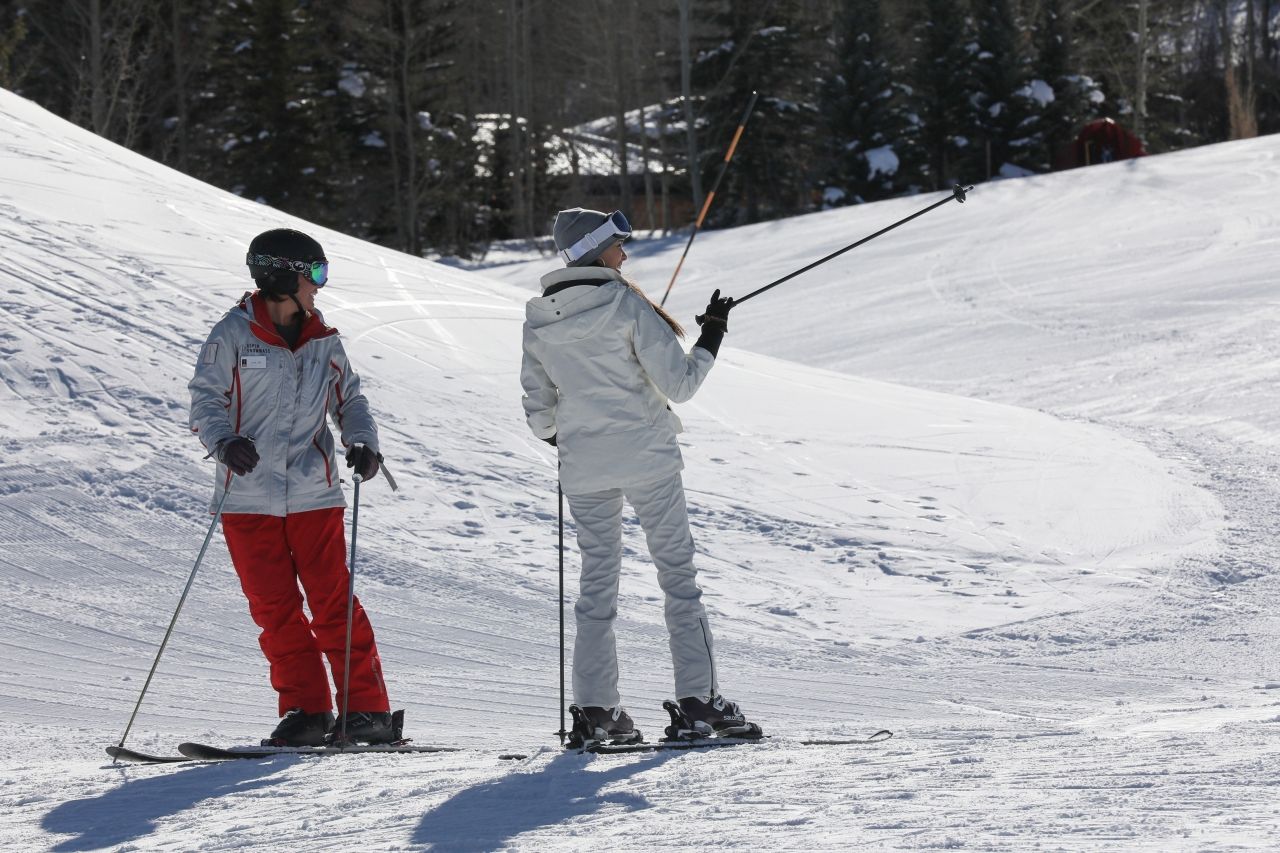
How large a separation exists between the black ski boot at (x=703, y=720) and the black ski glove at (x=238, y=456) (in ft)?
4.64

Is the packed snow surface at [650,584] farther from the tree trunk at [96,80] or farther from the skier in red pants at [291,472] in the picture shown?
the tree trunk at [96,80]

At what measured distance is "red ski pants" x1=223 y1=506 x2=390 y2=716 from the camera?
4152 mm

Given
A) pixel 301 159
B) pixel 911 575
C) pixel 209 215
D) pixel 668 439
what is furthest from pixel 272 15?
pixel 668 439

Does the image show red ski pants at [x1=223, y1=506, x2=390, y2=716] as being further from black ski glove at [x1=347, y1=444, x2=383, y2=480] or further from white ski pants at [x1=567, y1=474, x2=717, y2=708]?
white ski pants at [x1=567, y1=474, x2=717, y2=708]

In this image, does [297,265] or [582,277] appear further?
[297,265]

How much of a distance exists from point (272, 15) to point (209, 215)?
2532cm

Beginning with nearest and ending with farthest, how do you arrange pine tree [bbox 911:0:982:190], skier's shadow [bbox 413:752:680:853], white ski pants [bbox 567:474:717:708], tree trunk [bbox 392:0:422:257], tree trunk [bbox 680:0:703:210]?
1. skier's shadow [bbox 413:752:680:853]
2. white ski pants [bbox 567:474:717:708]
3. tree trunk [bbox 680:0:703:210]
4. tree trunk [bbox 392:0:422:257]
5. pine tree [bbox 911:0:982:190]

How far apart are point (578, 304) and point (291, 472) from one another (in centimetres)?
101

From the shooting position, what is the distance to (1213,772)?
3.25 meters

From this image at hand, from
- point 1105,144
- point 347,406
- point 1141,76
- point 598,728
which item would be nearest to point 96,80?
point 1105,144

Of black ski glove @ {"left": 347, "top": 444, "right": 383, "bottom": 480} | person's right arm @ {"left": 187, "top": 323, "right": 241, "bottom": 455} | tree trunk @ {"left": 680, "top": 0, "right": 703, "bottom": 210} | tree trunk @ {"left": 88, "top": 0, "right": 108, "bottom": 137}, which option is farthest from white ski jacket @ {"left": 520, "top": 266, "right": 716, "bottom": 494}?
tree trunk @ {"left": 680, "top": 0, "right": 703, "bottom": 210}

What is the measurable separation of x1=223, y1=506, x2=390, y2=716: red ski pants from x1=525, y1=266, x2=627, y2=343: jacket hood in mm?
889

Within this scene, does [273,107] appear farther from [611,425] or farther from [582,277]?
[611,425]

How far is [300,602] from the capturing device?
4.25 metres
